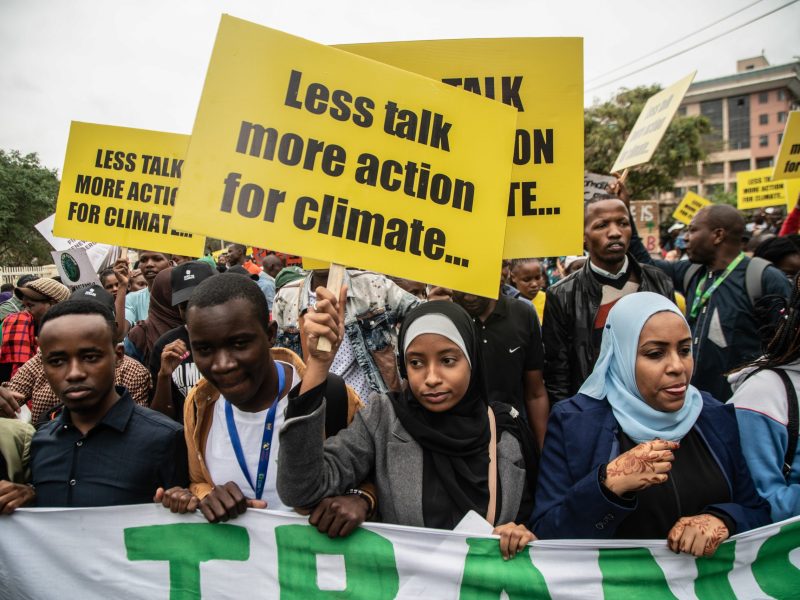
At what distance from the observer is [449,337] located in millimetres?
2070

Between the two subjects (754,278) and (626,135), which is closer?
(754,278)

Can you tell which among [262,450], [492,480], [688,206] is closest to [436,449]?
[492,480]

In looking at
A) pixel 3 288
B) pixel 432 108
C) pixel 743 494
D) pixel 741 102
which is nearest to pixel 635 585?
pixel 743 494

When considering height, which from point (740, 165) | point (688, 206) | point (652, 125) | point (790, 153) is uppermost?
point (740, 165)

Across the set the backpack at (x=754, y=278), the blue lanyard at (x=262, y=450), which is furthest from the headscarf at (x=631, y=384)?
the backpack at (x=754, y=278)

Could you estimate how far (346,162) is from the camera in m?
2.04

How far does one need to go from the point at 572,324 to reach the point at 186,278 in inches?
95.2

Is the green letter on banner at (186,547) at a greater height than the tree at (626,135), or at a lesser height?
lesser

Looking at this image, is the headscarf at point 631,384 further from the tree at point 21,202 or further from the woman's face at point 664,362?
the tree at point 21,202

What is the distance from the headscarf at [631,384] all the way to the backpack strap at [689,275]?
114 inches

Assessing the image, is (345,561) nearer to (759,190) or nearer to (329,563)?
(329,563)

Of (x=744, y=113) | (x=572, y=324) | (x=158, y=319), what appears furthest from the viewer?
(x=744, y=113)

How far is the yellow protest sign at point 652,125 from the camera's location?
4.09m

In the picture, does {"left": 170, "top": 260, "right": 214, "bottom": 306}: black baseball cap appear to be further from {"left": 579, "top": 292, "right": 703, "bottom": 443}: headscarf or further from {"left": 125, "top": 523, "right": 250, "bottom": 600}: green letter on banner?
{"left": 579, "top": 292, "right": 703, "bottom": 443}: headscarf
